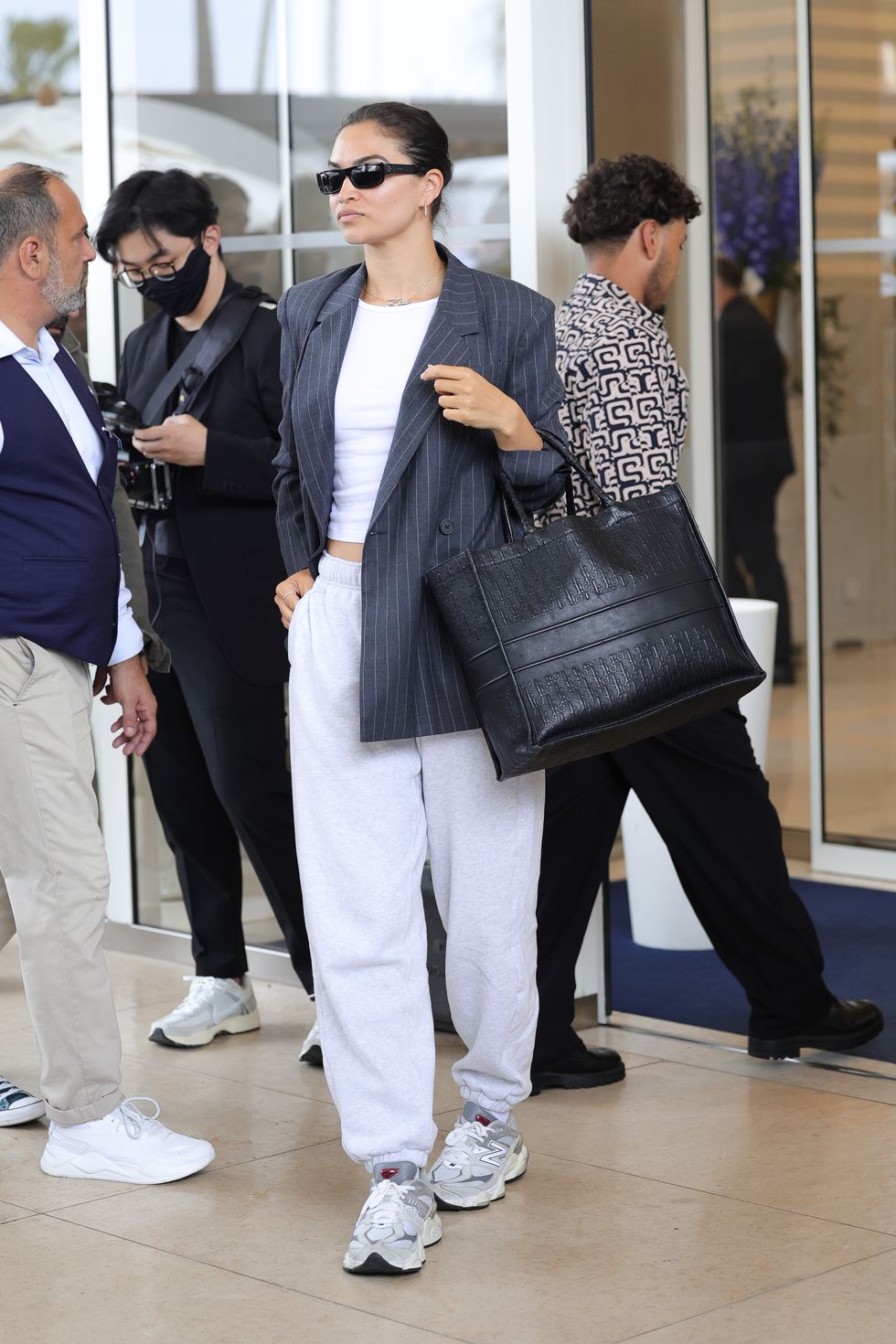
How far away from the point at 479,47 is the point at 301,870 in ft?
6.73

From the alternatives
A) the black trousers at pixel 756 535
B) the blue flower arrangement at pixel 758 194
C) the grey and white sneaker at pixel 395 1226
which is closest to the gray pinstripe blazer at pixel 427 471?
the grey and white sneaker at pixel 395 1226

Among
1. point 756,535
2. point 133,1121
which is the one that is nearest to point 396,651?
point 133,1121

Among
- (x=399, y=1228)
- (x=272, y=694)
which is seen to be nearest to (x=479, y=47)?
(x=272, y=694)

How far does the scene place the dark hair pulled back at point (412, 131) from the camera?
2.95m

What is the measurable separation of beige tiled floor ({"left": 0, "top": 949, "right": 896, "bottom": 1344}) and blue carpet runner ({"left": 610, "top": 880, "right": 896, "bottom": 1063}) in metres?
0.30

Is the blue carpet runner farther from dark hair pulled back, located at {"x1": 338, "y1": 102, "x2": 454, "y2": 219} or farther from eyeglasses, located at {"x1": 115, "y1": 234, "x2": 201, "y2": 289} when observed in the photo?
dark hair pulled back, located at {"x1": 338, "y1": 102, "x2": 454, "y2": 219}

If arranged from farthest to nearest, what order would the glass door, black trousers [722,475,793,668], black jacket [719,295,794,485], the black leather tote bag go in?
black jacket [719,295,794,485], black trousers [722,475,793,668], the glass door, the black leather tote bag

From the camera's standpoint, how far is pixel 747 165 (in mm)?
7758

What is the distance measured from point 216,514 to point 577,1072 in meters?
1.37

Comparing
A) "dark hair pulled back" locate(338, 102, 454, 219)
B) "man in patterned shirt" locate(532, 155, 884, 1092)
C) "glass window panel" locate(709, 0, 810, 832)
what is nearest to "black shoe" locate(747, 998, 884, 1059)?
"man in patterned shirt" locate(532, 155, 884, 1092)

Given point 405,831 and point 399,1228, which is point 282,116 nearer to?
point 405,831

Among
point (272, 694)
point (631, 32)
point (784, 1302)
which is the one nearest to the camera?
point (784, 1302)

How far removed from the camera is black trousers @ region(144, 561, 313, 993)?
412 centimetres

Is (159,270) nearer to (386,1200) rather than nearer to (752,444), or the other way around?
(386,1200)
